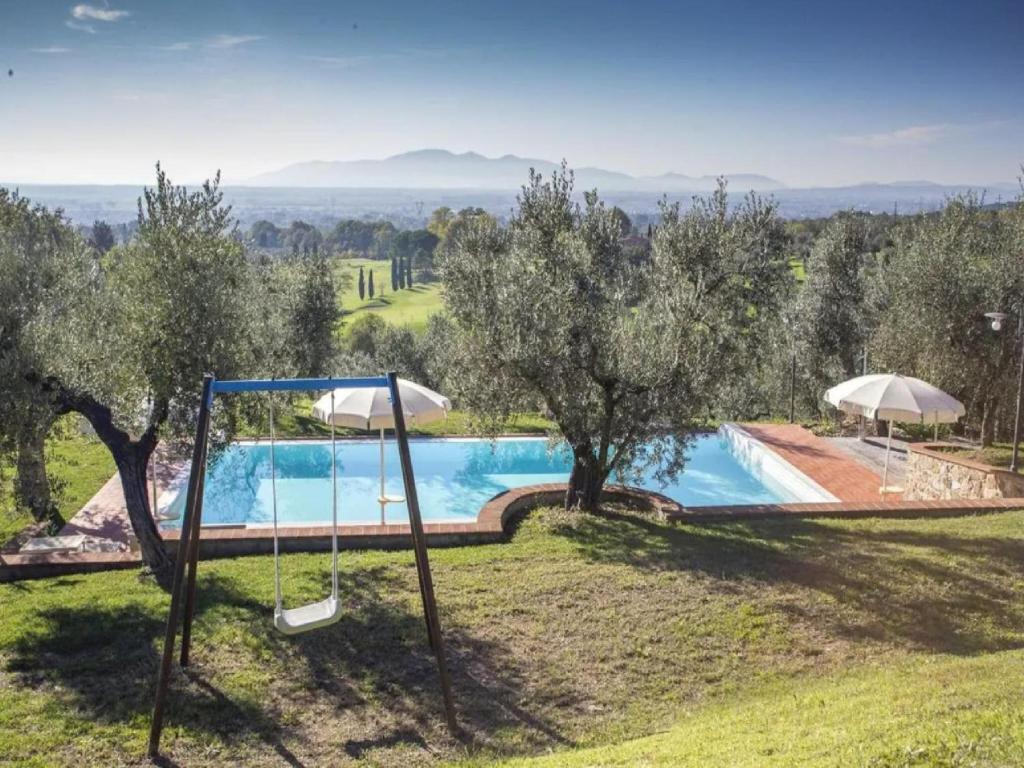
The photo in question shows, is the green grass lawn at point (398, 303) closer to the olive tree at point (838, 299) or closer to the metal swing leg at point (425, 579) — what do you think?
the olive tree at point (838, 299)

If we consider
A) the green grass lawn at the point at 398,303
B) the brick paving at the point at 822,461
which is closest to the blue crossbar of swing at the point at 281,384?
the brick paving at the point at 822,461

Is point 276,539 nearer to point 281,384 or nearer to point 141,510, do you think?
point 281,384

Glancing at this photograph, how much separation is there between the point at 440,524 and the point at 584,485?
2.76m

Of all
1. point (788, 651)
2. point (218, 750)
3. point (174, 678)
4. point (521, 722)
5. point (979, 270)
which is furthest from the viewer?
point (979, 270)

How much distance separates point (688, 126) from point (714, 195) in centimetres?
6603

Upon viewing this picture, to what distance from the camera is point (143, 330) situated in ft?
31.0

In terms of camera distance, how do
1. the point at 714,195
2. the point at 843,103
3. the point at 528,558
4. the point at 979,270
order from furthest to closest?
1. the point at 843,103
2. the point at 979,270
3. the point at 714,195
4. the point at 528,558

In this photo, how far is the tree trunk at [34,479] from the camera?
9367 millimetres

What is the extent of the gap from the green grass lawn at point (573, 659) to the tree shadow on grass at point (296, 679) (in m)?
0.03

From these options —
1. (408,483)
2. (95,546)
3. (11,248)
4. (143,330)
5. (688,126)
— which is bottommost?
(95,546)

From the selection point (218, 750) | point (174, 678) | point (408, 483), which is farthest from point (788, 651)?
point (174, 678)

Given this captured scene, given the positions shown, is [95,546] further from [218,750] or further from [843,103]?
[843,103]

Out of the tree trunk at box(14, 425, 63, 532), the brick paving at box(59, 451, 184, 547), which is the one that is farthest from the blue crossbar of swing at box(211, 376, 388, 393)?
the brick paving at box(59, 451, 184, 547)

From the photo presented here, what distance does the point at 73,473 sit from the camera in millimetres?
16125
